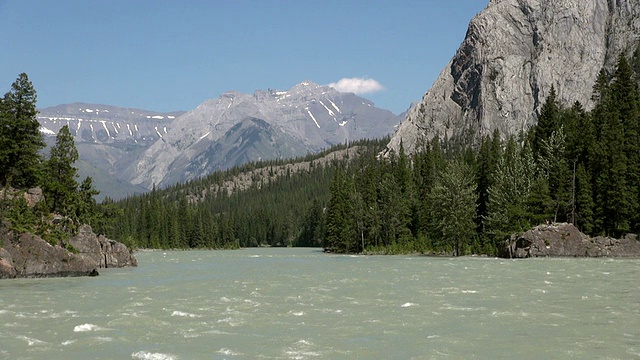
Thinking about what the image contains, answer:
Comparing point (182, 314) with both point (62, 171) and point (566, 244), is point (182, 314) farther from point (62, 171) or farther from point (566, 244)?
point (566, 244)

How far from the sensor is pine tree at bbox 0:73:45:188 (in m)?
69.9

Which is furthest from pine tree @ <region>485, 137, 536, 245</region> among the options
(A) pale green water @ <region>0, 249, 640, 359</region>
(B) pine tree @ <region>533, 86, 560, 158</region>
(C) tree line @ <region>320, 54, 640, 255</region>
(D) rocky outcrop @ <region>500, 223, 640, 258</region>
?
(A) pale green water @ <region>0, 249, 640, 359</region>

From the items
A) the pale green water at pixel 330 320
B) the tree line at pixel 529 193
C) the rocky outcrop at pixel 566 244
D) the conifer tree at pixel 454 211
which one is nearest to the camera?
the pale green water at pixel 330 320

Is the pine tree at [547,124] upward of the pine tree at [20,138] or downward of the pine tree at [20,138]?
upward

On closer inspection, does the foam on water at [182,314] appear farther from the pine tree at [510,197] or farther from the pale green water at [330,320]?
the pine tree at [510,197]

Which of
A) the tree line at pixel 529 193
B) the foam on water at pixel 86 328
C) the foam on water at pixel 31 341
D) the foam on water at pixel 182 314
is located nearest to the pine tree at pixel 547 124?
the tree line at pixel 529 193

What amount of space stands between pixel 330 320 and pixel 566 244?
6349cm

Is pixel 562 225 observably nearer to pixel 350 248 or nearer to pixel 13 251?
pixel 350 248

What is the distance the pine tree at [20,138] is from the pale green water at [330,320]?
27.4 meters

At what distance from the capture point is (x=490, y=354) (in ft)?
68.5

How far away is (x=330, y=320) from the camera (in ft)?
93.0

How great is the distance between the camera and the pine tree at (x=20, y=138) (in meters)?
69.9

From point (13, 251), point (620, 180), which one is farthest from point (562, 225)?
point (13, 251)

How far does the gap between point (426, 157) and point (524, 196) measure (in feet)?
157
